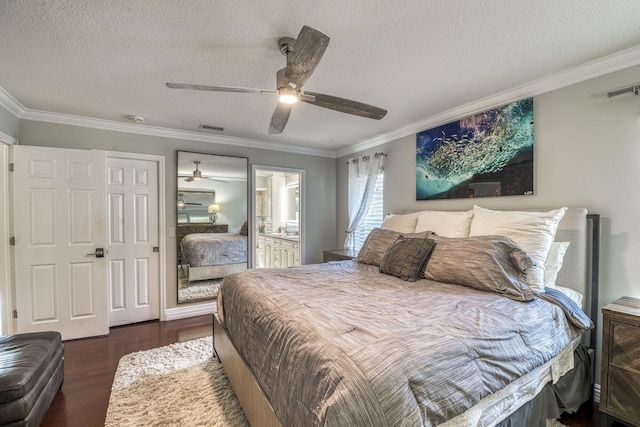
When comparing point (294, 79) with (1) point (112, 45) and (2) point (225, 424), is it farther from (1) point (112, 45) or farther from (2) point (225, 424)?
(2) point (225, 424)

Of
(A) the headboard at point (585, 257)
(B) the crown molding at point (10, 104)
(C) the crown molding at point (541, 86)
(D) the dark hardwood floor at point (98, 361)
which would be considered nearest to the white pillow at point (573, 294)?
(A) the headboard at point (585, 257)

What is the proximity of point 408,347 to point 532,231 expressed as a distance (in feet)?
5.19

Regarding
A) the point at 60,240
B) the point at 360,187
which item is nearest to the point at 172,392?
the point at 60,240

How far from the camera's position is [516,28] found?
1722mm

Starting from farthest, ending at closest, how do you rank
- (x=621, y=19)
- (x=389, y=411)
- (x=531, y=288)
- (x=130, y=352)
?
(x=130, y=352), (x=531, y=288), (x=621, y=19), (x=389, y=411)

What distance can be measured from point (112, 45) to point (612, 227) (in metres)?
3.68

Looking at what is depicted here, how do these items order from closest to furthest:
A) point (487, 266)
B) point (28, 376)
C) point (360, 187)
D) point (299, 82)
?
point (28, 376) → point (299, 82) → point (487, 266) → point (360, 187)

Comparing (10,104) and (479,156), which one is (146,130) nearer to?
(10,104)

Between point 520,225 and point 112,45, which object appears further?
point 520,225

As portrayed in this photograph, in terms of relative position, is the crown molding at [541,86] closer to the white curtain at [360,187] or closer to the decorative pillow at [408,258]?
the white curtain at [360,187]

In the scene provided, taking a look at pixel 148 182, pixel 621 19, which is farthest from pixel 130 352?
pixel 621 19

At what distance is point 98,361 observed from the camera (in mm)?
2652

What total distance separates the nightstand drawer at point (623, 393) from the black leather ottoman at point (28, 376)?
11.3ft

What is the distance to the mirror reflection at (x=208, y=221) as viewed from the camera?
12.6 feet
